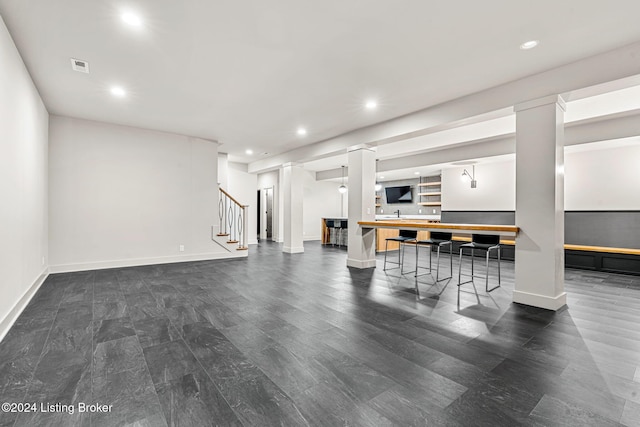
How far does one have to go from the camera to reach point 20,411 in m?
1.58

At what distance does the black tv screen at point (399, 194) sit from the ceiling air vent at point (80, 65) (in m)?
9.99

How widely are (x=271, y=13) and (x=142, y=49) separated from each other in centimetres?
157

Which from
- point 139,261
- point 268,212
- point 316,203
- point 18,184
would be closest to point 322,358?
point 18,184

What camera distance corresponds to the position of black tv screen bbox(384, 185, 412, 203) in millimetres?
11148

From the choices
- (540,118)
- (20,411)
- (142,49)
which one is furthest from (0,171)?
(540,118)

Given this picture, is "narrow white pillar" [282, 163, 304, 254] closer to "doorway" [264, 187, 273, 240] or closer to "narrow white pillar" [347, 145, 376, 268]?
"narrow white pillar" [347, 145, 376, 268]

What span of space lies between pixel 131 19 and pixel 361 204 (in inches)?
172

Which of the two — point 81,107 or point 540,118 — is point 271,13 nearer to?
point 540,118

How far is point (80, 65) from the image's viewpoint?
3.35 metres

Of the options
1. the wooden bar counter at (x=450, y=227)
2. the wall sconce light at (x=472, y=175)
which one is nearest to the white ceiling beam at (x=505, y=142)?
the wall sconce light at (x=472, y=175)

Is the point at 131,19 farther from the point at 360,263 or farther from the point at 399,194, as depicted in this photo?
the point at 399,194

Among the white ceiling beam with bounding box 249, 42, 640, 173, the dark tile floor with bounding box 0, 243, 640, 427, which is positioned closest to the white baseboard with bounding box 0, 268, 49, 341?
the dark tile floor with bounding box 0, 243, 640, 427

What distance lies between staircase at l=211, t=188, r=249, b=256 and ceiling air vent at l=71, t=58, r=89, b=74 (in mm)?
3933

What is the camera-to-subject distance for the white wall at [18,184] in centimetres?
265
